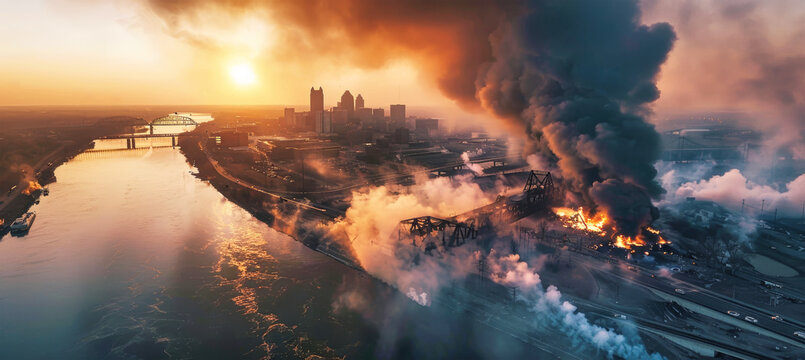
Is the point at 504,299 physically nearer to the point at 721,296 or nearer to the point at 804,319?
the point at 721,296

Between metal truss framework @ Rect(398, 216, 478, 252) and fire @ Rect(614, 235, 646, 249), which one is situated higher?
metal truss framework @ Rect(398, 216, 478, 252)

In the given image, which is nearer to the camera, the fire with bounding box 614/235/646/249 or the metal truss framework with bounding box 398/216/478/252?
the metal truss framework with bounding box 398/216/478/252

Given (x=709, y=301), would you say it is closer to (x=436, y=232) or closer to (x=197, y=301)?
(x=436, y=232)

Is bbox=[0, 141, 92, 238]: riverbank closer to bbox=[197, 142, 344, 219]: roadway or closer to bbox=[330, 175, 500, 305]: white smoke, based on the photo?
bbox=[197, 142, 344, 219]: roadway

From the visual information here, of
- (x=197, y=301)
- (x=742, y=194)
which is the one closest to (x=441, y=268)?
(x=197, y=301)

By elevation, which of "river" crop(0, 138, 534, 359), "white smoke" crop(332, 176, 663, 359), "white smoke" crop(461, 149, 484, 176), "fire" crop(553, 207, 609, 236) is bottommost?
"river" crop(0, 138, 534, 359)

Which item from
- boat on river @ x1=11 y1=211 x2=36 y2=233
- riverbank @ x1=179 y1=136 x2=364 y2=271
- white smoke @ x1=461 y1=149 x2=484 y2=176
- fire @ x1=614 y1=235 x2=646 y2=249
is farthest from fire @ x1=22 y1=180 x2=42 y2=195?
fire @ x1=614 y1=235 x2=646 y2=249
